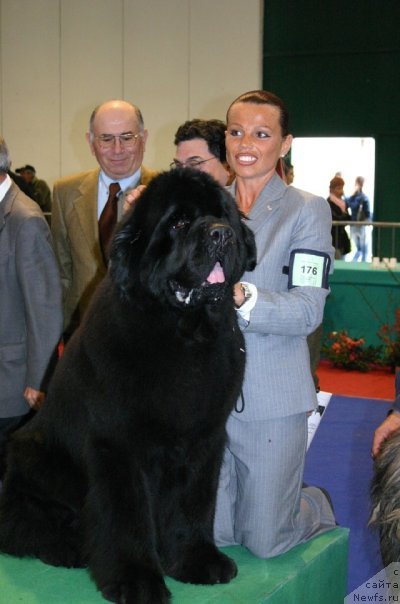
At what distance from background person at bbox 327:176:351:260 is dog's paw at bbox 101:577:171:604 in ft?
27.2

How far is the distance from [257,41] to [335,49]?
1.32 m

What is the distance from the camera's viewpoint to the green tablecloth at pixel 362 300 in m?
8.30

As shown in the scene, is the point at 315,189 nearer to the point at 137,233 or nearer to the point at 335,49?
the point at 335,49

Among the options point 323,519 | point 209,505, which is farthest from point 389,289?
point 209,505

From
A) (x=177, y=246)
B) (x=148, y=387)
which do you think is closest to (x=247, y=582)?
(x=148, y=387)

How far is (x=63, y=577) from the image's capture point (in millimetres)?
2371

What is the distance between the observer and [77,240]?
383 centimetres

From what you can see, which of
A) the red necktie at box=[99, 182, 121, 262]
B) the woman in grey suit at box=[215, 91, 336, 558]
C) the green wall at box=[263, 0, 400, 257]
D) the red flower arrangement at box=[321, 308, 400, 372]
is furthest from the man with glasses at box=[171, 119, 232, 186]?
the green wall at box=[263, 0, 400, 257]

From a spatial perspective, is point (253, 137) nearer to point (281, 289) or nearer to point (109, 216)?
point (281, 289)

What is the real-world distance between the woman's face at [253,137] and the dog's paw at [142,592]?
141cm

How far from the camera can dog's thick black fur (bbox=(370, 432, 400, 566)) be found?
212 cm

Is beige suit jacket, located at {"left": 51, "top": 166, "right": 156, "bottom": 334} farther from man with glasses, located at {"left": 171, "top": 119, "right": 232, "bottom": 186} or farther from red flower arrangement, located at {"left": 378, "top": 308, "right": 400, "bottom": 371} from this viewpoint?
red flower arrangement, located at {"left": 378, "top": 308, "right": 400, "bottom": 371}

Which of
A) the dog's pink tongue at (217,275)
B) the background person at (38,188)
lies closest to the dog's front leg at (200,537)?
the dog's pink tongue at (217,275)

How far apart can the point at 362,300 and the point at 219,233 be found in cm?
671
